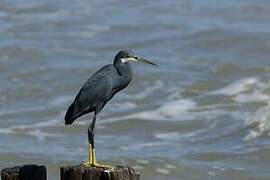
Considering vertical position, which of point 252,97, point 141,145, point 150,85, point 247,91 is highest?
point 150,85

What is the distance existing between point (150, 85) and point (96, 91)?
742 centimetres

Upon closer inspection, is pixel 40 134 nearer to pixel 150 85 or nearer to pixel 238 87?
pixel 150 85

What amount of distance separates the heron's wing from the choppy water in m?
3.12

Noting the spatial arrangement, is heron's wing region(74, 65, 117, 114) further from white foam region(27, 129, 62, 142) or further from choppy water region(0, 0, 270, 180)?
white foam region(27, 129, 62, 142)

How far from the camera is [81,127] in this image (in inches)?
459

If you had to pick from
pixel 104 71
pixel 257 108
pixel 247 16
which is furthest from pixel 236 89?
pixel 104 71

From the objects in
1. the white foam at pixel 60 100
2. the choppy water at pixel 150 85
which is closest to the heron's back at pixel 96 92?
the choppy water at pixel 150 85

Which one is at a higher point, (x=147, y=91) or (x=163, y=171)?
(x=147, y=91)

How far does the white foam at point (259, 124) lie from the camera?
11.5 m

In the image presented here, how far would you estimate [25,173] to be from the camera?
5902 millimetres

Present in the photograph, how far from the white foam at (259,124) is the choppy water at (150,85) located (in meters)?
0.01

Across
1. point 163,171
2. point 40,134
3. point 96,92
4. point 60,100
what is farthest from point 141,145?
point 96,92

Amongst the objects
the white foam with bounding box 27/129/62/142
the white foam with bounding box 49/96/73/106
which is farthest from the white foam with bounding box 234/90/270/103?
the white foam with bounding box 27/129/62/142

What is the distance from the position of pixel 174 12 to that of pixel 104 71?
12.0 m
